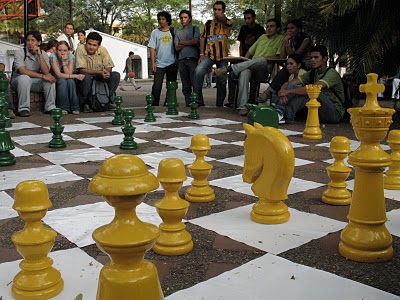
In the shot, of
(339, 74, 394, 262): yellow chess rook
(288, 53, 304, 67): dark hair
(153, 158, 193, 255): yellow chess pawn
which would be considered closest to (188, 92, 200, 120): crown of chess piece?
(288, 53, 304, 67): dark hair

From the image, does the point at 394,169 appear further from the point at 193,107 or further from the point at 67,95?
the point at 67,95

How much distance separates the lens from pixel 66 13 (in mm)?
32094

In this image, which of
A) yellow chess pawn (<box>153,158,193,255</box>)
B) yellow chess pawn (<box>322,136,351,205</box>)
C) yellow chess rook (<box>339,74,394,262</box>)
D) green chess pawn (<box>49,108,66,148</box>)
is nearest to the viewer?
yellow chess rook (<box>339,74,394,262</box>)

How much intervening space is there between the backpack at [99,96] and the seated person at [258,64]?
5.49ft

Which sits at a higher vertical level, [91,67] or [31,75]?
[91,67]

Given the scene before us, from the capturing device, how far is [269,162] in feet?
7.08

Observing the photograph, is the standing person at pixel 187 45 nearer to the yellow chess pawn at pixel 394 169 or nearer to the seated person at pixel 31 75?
the seated person at pixel 31 75

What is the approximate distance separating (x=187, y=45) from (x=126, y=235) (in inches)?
262

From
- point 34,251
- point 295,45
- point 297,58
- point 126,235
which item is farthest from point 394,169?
point 295,45

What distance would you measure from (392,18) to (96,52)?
4071 mm

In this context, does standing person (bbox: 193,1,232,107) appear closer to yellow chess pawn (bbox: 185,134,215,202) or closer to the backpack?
the backpack

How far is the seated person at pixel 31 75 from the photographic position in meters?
6.13

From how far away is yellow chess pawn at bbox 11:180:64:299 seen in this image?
1511 millimetres

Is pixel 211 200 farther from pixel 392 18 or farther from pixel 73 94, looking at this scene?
pixel 73 94
